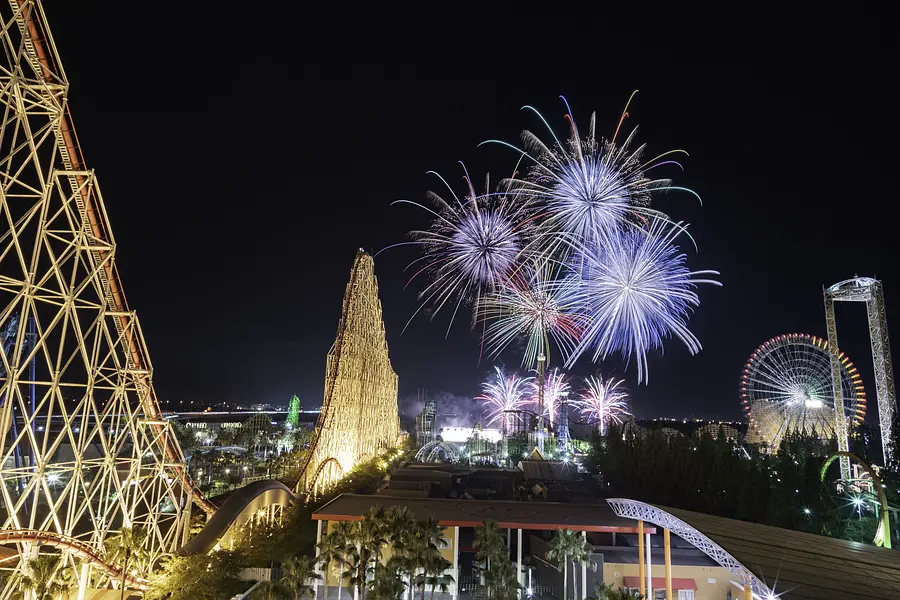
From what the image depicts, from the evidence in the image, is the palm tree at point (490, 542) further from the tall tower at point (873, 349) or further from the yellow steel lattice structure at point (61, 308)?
the tall tower at point (873, 349)

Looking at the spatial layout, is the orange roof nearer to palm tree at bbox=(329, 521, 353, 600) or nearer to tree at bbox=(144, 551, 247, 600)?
palm tree at bbox=(329, 521, 353, 600)

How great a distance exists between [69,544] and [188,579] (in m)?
3.91

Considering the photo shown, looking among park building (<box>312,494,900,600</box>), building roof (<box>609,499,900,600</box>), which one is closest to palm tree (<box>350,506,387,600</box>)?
park building (<box>312,494,900,600</box>)

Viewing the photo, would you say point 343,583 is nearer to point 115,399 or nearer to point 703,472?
point 115,399

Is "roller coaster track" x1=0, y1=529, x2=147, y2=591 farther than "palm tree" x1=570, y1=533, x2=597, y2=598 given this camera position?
No

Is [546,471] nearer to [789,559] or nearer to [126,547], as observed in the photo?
[789,559]

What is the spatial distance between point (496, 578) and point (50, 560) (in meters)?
13.7

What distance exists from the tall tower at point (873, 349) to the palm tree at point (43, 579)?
2100 inches

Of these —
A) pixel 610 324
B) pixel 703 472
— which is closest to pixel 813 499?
pixel 703 472

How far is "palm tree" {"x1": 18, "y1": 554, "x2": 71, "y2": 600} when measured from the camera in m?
14.1

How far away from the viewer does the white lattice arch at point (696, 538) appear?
46.6 ft

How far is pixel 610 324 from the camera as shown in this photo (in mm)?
32469

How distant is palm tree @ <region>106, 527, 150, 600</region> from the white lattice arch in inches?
633

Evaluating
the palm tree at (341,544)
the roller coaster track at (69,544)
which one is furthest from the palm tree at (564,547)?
the roller coaster track at (69,544)
